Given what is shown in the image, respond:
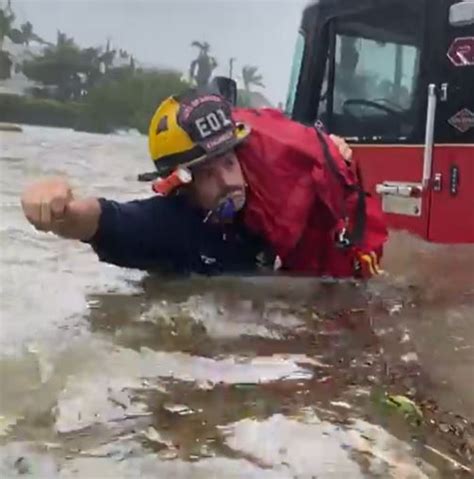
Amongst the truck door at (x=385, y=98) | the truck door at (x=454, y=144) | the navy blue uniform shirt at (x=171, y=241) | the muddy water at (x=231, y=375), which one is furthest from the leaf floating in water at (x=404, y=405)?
the truck door at (x=385, y=98)

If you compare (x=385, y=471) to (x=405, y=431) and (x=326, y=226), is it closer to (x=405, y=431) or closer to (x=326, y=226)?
(x=405, y=431)

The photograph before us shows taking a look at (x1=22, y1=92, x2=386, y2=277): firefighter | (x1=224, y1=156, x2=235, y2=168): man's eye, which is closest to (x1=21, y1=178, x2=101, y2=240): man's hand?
(x1=22, y1=92, x2=386, y2=277): firefighter

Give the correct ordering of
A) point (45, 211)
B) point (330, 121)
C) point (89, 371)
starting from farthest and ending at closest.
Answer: point (330, 121)
point (45, 211)
point (89, 371)

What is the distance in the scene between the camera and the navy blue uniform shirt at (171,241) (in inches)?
109

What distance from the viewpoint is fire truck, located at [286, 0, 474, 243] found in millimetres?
4301

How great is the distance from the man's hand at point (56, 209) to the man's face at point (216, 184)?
0.33m

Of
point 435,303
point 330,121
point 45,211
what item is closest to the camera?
point 45,211

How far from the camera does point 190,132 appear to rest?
2.83 meters

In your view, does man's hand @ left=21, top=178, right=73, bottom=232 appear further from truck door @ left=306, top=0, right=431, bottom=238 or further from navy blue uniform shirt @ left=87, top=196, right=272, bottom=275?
truck door @ left=306, top=0, right=431, bottom=238

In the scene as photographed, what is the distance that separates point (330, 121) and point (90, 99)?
11.2m

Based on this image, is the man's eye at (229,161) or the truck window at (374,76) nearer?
the man's eye at (229,161)

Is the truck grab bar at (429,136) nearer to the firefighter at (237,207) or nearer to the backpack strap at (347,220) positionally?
the firefighter at (237,207)

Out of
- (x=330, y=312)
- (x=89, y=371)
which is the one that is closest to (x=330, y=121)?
(x=330, y=312)

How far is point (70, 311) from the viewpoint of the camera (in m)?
2.56
